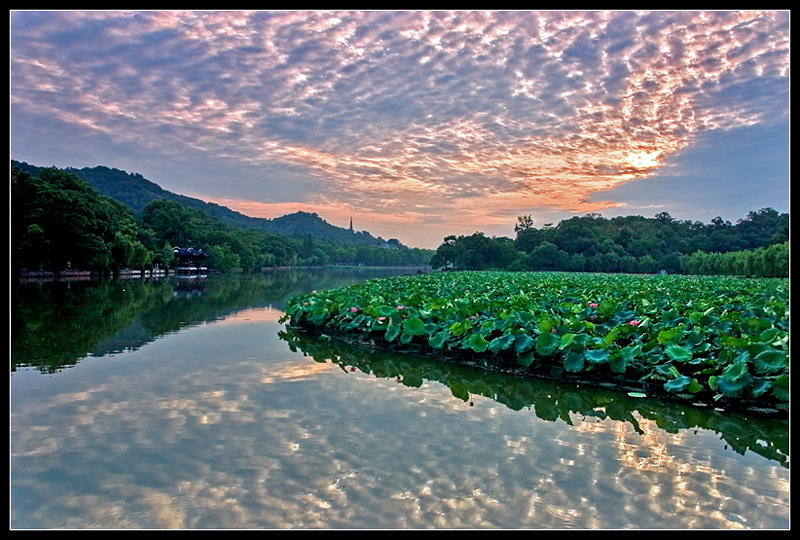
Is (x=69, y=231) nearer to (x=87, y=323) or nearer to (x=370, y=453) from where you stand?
(x=87, y=323)

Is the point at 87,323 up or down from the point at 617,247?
down

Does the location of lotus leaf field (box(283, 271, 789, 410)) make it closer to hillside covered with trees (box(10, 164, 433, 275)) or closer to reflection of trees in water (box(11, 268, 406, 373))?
reflection of trees in water (box(11, 268, 406, 373))

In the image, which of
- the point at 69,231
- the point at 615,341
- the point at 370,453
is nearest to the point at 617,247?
the point at 69,231

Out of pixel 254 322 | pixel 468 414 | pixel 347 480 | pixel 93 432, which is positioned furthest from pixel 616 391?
pixel 254 322

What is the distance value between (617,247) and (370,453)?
5882 centimetres

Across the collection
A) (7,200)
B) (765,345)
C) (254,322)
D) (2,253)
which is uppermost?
(7,200)

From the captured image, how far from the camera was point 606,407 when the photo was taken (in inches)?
174

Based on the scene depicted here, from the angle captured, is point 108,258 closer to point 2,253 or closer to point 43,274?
point 43,274

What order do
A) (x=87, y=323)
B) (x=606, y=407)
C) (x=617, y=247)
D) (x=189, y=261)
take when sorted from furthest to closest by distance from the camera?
(x=617, y=247) < (x=189, y=261) < (x=87, y=323) < (x=606, y=407)

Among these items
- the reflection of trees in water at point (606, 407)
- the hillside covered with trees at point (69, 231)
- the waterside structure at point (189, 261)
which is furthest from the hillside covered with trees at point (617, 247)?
the reflection of trees in water at point (606, 407)

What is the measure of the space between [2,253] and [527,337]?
4711 millimetres

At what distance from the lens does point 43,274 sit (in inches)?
1097

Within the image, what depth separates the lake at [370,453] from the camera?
2521mm

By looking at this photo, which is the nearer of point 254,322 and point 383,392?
point 383,392
